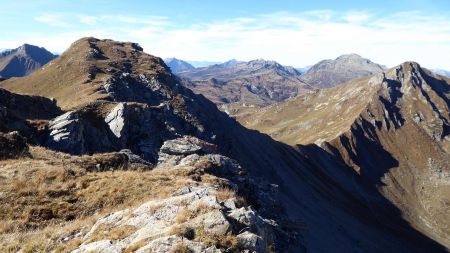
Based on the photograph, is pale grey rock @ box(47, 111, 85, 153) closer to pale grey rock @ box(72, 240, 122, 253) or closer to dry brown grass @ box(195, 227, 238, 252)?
pale grey rock @ box(72, 240, 122, 253)

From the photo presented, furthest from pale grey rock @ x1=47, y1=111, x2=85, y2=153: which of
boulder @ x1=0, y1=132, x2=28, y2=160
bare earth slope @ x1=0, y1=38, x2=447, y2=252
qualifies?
boulder @ x1=0, y1=132, x2=28, y2=160

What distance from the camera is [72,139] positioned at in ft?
166

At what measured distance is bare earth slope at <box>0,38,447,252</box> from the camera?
17.6 m

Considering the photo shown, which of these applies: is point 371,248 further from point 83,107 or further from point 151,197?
point 151,197

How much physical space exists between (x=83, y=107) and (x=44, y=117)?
36.1 ft

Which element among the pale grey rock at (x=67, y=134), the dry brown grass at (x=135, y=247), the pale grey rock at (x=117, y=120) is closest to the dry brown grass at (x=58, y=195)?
the dry brown grass at (x=135, y=247)

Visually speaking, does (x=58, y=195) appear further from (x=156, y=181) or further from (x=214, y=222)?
(x=214, y=222)

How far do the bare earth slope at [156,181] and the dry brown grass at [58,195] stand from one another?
0.08 metres

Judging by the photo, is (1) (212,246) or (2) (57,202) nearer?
(1) (212,246)

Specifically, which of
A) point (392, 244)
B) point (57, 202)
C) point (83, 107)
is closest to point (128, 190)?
point (57, 202)

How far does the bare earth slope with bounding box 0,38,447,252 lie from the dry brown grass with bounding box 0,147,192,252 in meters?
0.08

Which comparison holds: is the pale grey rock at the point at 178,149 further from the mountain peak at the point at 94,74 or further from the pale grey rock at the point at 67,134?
the mountain peak at the point at 94,74

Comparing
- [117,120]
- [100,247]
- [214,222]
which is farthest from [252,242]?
[117,120]

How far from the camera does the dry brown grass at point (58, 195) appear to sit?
19570 millimetres
